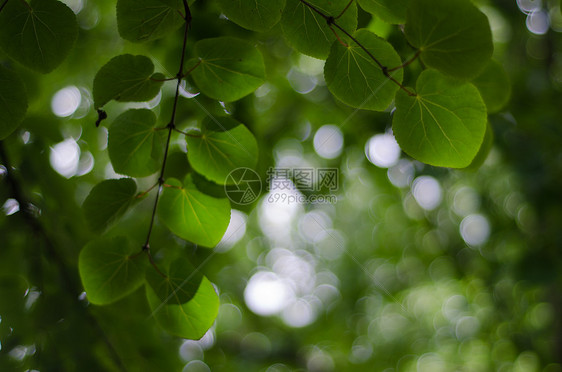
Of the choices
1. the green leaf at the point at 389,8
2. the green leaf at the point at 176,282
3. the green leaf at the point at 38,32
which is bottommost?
the green leaf at the point at 176,282

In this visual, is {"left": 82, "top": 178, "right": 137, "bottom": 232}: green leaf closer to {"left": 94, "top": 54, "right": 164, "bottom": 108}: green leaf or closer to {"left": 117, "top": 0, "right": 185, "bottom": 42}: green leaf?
{"left": 94, "top": 54, "right": 164, "bottom": 108}: green leaf

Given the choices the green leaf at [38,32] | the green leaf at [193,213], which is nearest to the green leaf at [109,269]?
the green leaf at [193,213]

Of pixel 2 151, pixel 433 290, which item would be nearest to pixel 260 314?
pixel 433 290

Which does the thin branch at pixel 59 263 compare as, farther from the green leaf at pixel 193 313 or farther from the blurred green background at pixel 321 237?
the green leaf at pixel 193 313

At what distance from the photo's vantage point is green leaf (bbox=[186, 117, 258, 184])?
0.74m

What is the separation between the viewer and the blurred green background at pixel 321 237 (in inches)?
46.1

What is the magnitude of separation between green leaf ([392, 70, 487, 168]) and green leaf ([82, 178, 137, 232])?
576 mm

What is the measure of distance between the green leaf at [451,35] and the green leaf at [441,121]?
0.04 metres

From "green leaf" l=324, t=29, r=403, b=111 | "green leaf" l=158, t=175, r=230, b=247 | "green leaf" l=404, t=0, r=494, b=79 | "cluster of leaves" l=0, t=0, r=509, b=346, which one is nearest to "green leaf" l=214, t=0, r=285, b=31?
"cluster of leaves" l=0, t=0, r=509, b=346

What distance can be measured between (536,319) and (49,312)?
4.33m

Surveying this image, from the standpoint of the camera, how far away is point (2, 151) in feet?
3.41

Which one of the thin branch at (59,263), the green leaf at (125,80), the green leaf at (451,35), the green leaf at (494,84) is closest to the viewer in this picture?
the green leaf at (451,35)

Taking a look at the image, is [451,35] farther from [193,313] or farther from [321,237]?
[321,237]

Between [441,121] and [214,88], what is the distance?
445 millimetres
